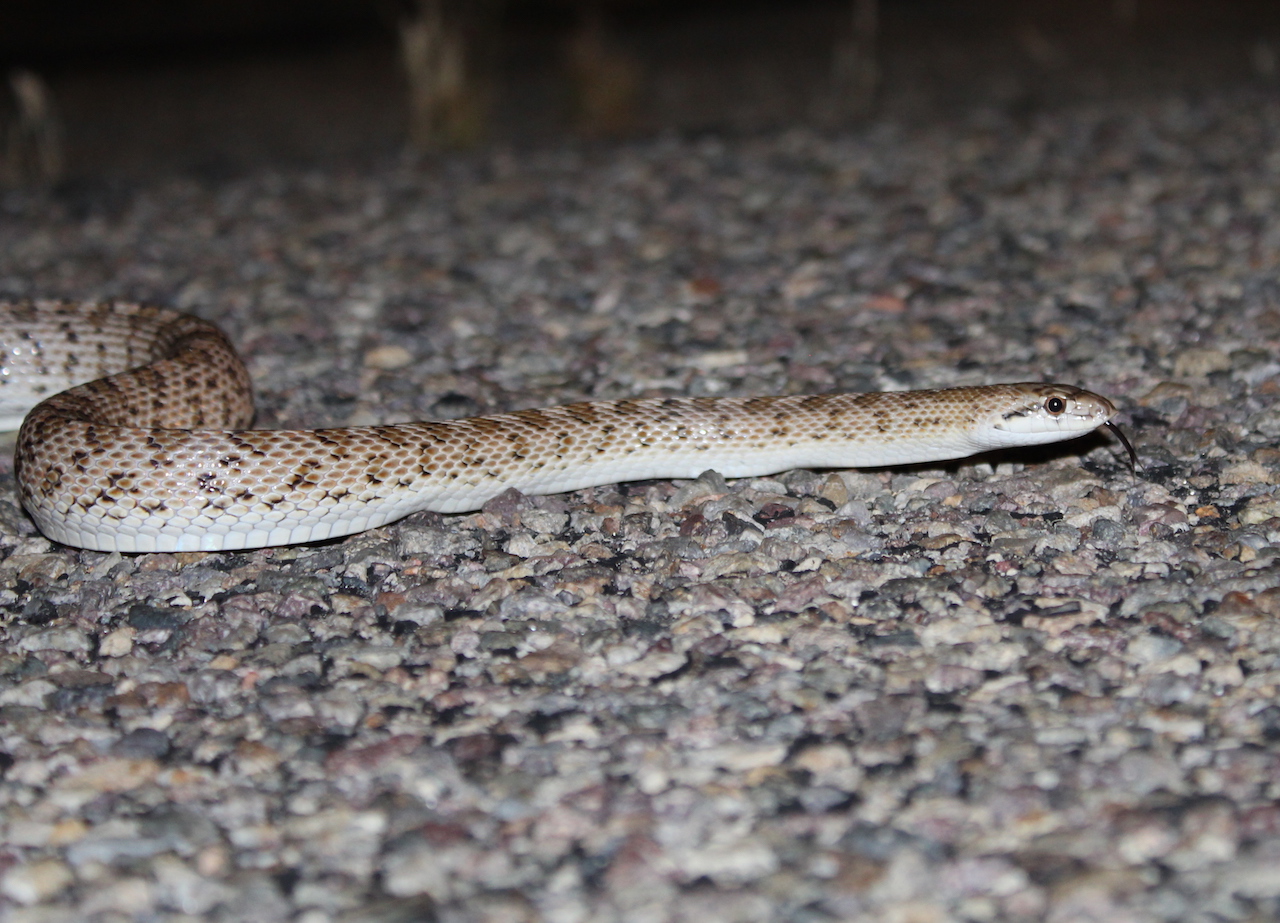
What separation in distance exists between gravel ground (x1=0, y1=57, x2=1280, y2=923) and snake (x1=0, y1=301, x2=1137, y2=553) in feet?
0.39

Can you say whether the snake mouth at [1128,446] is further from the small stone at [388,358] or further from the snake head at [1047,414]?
the small stone at [388,358]

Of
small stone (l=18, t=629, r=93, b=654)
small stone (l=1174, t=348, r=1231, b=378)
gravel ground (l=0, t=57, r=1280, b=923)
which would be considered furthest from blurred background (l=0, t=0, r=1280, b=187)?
small stone (l=18, t=629, r=93, b=654)

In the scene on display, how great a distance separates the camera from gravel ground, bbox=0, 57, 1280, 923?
3.01m

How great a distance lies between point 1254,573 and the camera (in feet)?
13.4

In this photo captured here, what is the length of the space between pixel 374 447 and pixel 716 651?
1.58 m

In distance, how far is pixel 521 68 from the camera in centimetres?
1659

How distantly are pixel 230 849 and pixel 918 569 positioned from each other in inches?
94.0

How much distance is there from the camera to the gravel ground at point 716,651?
9.87 ft

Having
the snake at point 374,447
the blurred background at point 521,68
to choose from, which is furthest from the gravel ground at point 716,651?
the blurred background at point 521,68

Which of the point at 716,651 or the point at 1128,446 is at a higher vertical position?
the point at 1128,446

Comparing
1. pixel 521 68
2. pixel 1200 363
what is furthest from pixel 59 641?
pixel 521 68

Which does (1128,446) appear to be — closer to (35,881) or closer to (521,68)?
(35,881)

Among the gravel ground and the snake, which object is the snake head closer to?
the snake

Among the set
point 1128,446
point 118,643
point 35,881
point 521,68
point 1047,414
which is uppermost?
point 521,68
